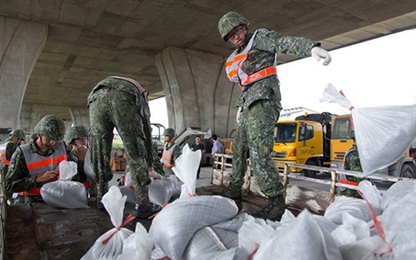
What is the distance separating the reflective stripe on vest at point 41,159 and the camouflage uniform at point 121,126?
497mm

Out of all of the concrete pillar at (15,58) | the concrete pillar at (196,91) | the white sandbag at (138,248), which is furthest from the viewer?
the concrete pillar at (196,91)

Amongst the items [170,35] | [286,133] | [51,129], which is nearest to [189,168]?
[51,129]

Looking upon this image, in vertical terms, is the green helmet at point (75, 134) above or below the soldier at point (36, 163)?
above

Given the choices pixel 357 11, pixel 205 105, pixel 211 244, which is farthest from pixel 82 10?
pixel 211 244

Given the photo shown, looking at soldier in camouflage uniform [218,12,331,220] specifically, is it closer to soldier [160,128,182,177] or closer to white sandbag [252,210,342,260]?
white sandbag [252,210,342,260]

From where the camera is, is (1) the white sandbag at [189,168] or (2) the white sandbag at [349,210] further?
(1) the white sandbag at [189,168]

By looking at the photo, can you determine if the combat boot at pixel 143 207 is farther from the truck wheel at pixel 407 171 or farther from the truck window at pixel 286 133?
the truck window at pixel 286 133

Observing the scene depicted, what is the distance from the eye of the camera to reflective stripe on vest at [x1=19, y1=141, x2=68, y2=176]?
9.37 feet

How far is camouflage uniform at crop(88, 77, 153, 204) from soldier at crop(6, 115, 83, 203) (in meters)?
0.41

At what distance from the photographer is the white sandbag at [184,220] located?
1115 mm

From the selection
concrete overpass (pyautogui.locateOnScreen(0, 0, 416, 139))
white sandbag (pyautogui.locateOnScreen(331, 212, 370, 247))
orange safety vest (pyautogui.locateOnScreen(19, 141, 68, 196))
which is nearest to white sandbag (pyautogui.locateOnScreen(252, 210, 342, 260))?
white sandbag (pyautogui.locateOnScreen(331, 212, 370, 247))

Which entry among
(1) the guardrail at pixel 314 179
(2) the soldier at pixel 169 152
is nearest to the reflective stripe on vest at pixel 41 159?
(1) the guardrail at pixel 314 179

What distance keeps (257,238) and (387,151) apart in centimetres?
72

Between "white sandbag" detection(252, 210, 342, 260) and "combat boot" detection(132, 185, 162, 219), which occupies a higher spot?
"white sandbag" detection(252, 210, 342, 260)
